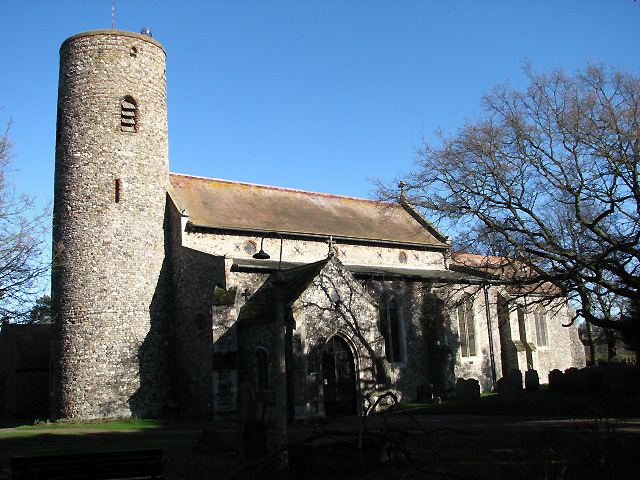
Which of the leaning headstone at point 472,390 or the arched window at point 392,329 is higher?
the arched window at point 392,329

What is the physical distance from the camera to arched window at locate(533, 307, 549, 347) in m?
34.1

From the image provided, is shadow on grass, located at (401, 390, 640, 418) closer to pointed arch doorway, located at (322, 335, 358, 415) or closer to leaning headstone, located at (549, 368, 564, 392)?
leaning headstone, located at (549, 368, 564, 392)

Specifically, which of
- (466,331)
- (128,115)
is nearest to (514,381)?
(466,331)

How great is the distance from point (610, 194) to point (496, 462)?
499 inches

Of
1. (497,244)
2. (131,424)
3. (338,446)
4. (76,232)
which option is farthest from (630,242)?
(76,232)

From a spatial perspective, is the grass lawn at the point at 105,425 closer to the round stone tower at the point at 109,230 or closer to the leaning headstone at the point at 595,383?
the round stone tower at the point at 109,230

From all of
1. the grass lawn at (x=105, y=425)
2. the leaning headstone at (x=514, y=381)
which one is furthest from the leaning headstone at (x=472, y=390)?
the grass lawn at (x=105, y=425)

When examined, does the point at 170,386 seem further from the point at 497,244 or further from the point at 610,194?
the point at 610,194

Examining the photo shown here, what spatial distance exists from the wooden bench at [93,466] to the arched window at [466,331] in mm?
23052

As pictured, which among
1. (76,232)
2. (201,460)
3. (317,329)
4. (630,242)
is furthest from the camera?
(76,232)

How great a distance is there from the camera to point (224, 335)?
23.4 meters

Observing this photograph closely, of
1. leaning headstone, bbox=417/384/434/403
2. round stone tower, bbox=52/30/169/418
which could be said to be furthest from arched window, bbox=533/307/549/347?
round stone tower, bbox=52/30/169/418

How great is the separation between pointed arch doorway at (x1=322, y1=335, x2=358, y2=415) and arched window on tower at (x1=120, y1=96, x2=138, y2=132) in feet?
42.2

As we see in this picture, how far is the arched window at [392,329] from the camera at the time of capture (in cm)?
2691
